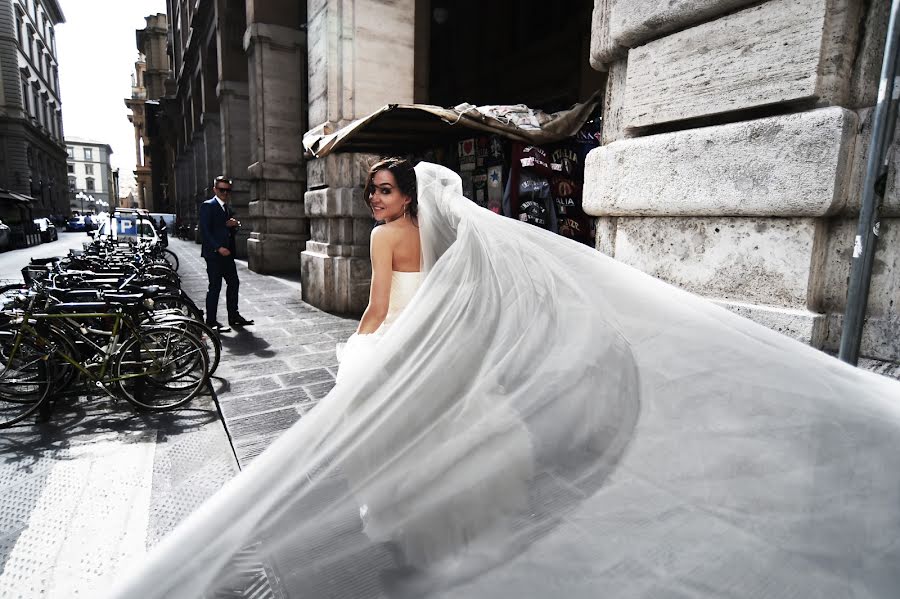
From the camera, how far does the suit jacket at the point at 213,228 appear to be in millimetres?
5984

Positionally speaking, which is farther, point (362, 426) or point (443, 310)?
point (443, 310)

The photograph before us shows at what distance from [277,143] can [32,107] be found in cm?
5292

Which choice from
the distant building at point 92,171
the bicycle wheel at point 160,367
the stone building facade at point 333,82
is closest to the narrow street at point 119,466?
the bicycle wheel at point 160,367

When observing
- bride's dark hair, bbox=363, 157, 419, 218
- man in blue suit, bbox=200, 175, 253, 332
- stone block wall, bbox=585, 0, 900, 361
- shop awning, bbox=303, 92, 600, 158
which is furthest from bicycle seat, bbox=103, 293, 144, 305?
stone block wall, bbox=585, 0, 900, 361

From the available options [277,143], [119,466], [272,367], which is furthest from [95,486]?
[277,143]

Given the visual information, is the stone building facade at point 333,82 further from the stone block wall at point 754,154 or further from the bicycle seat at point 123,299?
the stone block wall at point 754,154

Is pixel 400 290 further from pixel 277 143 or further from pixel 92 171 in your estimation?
pixel 92 171

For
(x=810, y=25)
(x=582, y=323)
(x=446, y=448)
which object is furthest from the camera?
(x=810, y=25)

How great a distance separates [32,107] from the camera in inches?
1843

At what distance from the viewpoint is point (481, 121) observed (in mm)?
4762

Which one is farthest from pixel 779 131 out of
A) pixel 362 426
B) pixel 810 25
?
pixel 362 426

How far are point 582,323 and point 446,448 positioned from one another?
18.3 inches

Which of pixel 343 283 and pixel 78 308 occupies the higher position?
pixel 78 308

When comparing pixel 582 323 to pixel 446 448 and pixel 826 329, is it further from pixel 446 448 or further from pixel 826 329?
pixel 826 329
